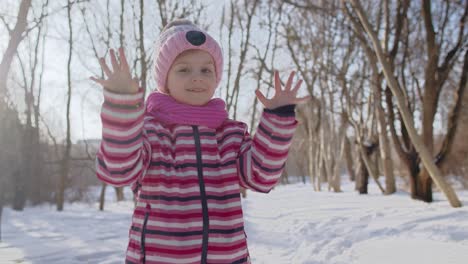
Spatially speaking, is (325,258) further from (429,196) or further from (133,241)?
(429,196)

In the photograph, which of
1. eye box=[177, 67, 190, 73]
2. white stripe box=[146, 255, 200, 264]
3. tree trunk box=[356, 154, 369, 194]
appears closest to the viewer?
white stripe box=[146, 255, 200, 264]

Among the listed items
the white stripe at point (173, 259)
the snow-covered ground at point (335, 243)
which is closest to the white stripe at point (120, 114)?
the white stripe at point (173, 259)

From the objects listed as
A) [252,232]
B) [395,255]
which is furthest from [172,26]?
[252,232]

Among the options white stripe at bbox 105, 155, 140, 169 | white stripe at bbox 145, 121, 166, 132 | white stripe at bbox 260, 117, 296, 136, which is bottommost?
white stripe at bbox 105, 155, 140, 169

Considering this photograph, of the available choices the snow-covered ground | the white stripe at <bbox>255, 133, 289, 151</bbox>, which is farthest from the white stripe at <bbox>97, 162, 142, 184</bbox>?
the snow-covered ground

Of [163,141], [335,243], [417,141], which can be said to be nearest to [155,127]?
[163,141]

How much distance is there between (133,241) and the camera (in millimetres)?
1241

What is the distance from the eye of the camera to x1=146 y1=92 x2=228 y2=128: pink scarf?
1320 mm

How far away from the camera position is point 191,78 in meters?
1.35

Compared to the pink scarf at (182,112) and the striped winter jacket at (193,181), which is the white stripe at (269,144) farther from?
the pink scarf at (182,112)

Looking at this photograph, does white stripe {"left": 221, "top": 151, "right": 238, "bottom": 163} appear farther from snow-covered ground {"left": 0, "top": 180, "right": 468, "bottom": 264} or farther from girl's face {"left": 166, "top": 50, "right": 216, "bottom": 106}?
snow-covered ground {"left": 0, "top": 180, "right": 468, "bottom": 264}

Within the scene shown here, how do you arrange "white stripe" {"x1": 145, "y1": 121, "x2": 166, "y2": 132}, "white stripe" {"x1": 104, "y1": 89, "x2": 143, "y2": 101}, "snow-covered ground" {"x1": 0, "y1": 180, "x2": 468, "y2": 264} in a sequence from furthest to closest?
"snow-covered ground" {"x1": 0, "y1": 180, "x2": 468, "y2": 264} < "white stripe" {"x1": 145, "y1": 121, "x2": 166, "y2": 132} < "white stripe" {"x1": 104, "y1": 89, "x2": 143, "y2": 101}

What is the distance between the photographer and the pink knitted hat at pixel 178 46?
1356 millimetres

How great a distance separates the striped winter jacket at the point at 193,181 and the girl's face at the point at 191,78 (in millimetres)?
130
